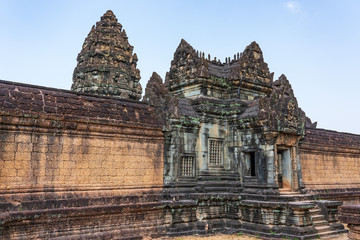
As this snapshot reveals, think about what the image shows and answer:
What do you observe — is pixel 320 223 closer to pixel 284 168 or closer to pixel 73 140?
pixel 284 168

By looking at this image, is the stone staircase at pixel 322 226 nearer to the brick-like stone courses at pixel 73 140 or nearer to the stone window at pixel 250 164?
the stone window at pixel 250 164

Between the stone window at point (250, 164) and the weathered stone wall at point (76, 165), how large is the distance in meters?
3.98

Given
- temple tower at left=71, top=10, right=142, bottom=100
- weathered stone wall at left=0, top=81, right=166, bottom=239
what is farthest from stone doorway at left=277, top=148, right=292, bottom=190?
temple tower at left=71, top=10, right=142, bottom=100

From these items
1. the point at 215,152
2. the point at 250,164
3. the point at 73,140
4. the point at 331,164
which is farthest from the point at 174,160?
the point at 331,164

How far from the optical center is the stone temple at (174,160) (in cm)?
976

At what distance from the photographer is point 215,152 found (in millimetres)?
14773

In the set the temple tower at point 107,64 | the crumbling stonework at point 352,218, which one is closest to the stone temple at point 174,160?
the crumbling stonework at point 352,218

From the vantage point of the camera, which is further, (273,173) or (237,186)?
(237,186)

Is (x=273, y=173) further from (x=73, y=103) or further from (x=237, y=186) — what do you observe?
(x=73, y=103)

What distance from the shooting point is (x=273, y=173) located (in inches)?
530

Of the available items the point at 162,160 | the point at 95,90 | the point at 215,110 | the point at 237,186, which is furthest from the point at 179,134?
the point at 95,90

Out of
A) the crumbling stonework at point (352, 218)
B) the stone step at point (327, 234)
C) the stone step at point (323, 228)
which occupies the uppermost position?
the crumbling stonework at point (352, 218)

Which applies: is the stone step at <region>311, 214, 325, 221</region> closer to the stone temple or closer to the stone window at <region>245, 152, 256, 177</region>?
the stone temple

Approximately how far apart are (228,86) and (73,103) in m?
7.60
